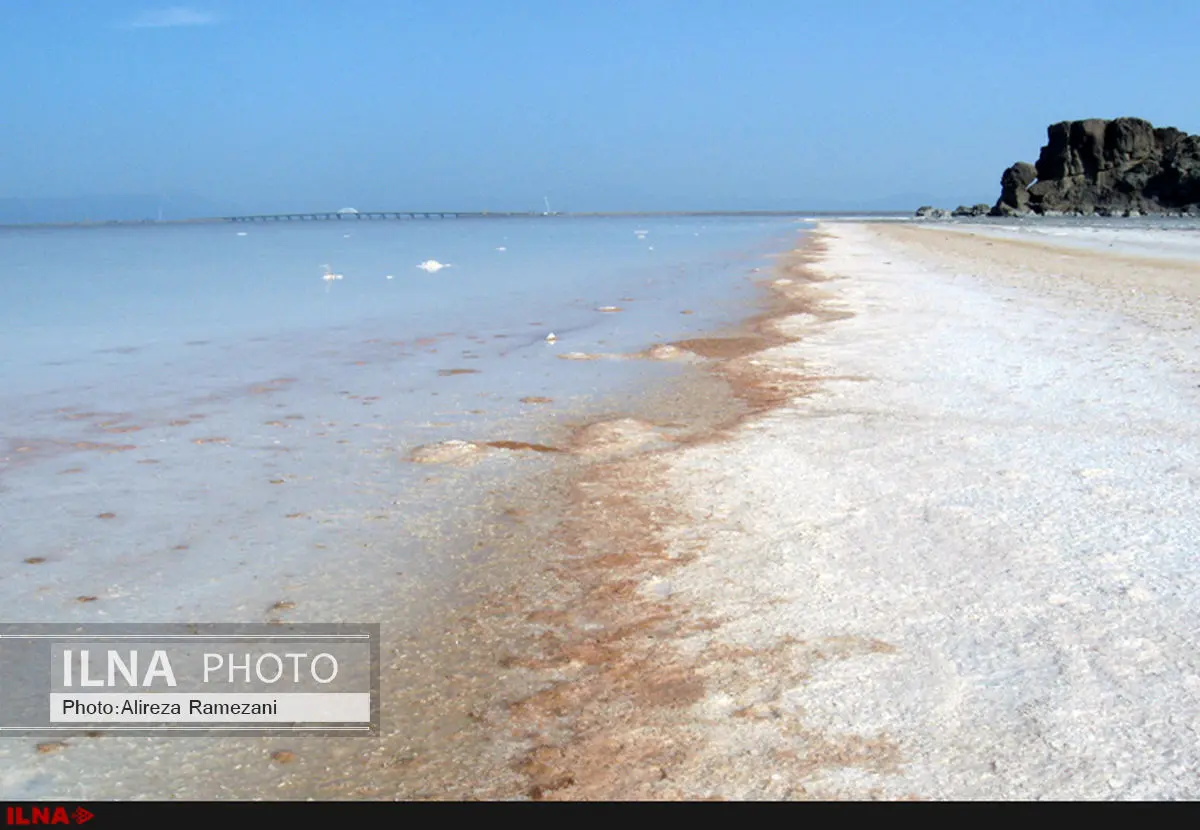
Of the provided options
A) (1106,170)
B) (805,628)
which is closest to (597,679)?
(805,628)

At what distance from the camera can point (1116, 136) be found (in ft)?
320

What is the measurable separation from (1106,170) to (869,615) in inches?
4251

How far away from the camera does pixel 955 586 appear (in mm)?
3582

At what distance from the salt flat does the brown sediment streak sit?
2cm

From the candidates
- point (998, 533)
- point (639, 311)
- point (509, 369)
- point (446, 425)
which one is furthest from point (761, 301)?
point (998, 533)

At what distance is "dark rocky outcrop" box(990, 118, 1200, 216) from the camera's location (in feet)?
292

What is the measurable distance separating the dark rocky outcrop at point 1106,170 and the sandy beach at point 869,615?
92.3 metres

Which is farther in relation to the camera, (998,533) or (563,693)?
(998,533)
